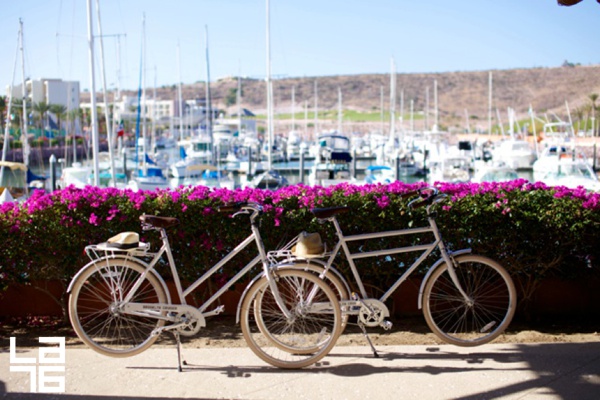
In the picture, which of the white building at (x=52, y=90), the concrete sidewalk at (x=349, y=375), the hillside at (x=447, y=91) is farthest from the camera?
the hillside at (x=447, y=91)

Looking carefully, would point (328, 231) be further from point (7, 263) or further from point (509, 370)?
point (7, 263)

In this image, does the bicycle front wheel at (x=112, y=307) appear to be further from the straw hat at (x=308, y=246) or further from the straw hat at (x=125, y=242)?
the straw hat at (x=308, y=246)

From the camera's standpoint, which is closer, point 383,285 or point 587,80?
point 383,285

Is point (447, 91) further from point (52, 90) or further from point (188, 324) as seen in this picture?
point (188, 324)

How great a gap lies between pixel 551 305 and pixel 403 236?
165cm

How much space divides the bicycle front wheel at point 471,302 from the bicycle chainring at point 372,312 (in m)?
0.39

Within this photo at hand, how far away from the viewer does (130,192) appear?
6570mm

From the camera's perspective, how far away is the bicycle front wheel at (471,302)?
568cm

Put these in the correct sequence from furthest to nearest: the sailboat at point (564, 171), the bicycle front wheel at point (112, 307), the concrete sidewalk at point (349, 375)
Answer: the sailboat at point (564, 171)
the bicycle front wheel at point (112, 307)
the concrete sidewalk at point (349, 375)

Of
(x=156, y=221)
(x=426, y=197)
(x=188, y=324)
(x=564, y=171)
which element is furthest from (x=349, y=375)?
(x=564, y=171)

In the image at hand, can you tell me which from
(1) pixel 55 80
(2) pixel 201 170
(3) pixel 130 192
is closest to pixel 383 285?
(3) pixel 130 192

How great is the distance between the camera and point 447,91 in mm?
148500

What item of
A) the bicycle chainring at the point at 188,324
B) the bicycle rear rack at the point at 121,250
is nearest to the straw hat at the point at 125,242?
the bicycle rear rack at the point at 121,250

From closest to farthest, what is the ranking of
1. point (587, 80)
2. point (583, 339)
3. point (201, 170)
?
1. point (583, 339)
2. point (201, 170)
3. point (587, 80)
